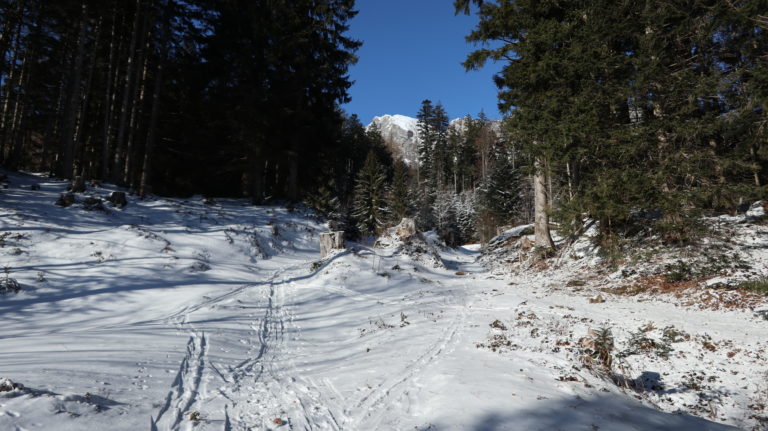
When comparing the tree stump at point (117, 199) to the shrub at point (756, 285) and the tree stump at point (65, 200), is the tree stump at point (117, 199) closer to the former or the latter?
the tree stump at point (65, 200)

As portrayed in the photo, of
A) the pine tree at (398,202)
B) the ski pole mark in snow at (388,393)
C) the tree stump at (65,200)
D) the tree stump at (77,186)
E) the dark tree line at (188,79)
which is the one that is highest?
the dark tree line at (188,79)

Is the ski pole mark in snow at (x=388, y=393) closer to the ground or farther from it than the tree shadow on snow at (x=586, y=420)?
closer to the ground

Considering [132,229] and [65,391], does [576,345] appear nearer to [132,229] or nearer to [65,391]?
[65,391]

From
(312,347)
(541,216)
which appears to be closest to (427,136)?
(541,216)

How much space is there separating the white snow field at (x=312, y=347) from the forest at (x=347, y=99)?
411 cm

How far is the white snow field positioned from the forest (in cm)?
411

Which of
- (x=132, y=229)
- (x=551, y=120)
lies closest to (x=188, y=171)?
(x=132, y=229)

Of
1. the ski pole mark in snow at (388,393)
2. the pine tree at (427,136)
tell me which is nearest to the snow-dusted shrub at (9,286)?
the ski pole mark in snow at (388,393)

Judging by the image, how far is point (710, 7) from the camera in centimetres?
870

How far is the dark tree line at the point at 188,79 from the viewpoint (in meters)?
18.8

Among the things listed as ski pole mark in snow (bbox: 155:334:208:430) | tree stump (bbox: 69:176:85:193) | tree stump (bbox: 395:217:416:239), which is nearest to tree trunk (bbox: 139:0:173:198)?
tree stump (bbox: 69:176:85:193)

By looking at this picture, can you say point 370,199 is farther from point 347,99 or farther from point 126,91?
point 126,91

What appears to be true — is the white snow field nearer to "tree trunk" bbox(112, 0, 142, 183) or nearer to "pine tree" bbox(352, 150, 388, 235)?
"tree trunk" bbox(112, 0, 142, 183)

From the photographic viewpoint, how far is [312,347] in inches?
261
